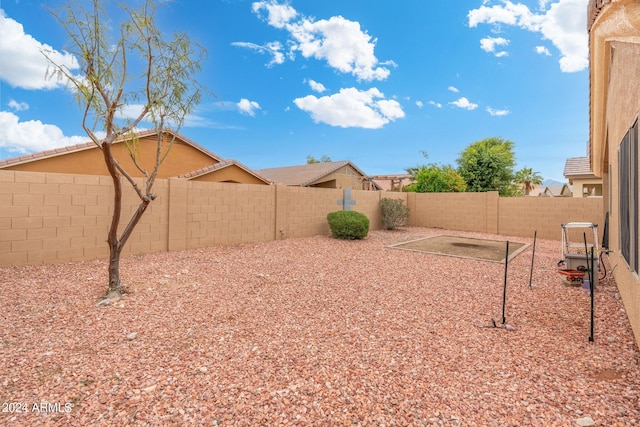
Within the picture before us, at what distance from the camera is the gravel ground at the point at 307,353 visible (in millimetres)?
2127

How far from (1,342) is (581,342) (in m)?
5.97

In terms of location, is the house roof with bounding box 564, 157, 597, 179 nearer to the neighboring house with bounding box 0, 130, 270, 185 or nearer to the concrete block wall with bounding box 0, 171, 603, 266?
the concrete block wall with bounding box 0, 171, 603, 266

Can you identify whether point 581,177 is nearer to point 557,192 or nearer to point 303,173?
point 303,173

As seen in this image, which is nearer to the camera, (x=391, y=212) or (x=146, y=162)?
(x=146, y=162)

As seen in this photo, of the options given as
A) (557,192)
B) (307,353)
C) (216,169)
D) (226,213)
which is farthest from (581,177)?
(557,192)

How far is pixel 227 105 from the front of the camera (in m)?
6.11

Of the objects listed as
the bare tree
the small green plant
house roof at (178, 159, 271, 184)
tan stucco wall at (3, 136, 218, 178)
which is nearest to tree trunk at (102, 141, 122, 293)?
the bare tree

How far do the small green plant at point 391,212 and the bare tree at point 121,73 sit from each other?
10.7 m

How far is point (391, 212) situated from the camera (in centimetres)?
1444

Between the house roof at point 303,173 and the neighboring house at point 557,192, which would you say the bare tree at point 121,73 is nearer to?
the house roof at point 303,173

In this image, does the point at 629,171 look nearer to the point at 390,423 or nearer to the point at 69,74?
the point at 390,423

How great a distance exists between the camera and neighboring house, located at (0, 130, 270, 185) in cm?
1051

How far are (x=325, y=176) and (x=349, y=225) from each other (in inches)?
477

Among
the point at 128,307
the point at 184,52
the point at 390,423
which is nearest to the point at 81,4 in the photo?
the point at 184,52
